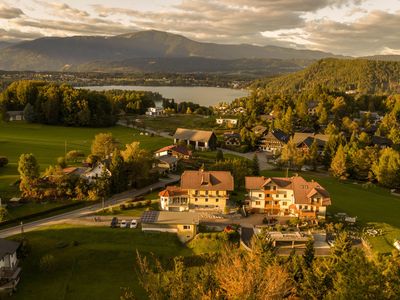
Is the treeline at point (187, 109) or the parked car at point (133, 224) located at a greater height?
the treeline at point (187, 109)

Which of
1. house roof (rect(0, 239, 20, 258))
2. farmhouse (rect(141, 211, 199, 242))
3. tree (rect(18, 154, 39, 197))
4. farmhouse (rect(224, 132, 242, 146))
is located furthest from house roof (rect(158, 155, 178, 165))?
house roof (rect(0, 239, 20, 258))

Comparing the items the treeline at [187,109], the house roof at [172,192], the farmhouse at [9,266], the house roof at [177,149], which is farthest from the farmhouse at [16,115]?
the farmhouse at [9,266]

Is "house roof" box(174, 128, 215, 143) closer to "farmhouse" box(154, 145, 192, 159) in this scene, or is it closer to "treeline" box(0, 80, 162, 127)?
"farmhouse" box(154, 145, 192, 159)

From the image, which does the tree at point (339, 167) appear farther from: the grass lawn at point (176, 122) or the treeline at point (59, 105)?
the treeline at point (59, 105)

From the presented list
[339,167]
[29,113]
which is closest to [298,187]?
[339,167]

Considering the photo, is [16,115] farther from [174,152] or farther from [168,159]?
[168,159]

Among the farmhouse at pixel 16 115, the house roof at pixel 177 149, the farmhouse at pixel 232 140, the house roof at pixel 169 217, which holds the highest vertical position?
the farmhouse at pixel 16 115

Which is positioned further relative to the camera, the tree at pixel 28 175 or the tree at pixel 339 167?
the tree at pixel 339 167
